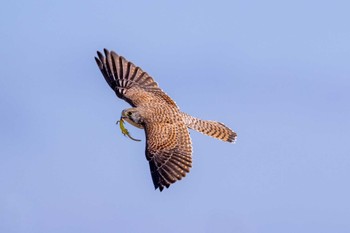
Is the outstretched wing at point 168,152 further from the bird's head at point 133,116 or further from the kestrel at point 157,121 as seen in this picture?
the bird's head at point 133,116

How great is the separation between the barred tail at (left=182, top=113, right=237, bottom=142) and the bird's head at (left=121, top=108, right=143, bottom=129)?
3.72 feet

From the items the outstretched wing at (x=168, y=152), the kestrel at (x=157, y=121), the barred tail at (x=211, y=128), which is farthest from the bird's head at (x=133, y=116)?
the barred tail at (x=211, y=128)

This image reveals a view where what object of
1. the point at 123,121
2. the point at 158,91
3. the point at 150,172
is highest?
the point at 158,91

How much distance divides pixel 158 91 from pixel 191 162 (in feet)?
13.6


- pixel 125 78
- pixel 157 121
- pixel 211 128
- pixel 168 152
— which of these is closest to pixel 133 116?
pixel 157 121

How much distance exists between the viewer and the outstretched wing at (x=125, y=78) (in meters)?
28.6

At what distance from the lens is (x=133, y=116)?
86.5 feet

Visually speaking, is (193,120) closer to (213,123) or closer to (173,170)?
(213,123)

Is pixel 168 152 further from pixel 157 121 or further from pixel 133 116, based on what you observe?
pixel 133 116

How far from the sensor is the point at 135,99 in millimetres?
28031

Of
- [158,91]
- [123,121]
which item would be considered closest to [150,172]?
[123,121]

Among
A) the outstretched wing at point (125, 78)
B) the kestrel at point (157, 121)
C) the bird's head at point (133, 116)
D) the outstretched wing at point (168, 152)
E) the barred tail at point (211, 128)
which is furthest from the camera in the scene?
the outstretched wing at point (125, 78)

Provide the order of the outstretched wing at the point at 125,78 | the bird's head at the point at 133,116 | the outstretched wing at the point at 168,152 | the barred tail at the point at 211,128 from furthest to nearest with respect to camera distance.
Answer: the outstretched wing at the point at 125,78
the barred tail at the point at 211,128
the bird's head at the point at 133,116
the outstretched wing at the point at 168,152

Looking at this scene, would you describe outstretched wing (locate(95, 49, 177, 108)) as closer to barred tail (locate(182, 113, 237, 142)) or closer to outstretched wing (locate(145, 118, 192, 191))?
barred tail (locate(182, 113, 237, 142))
